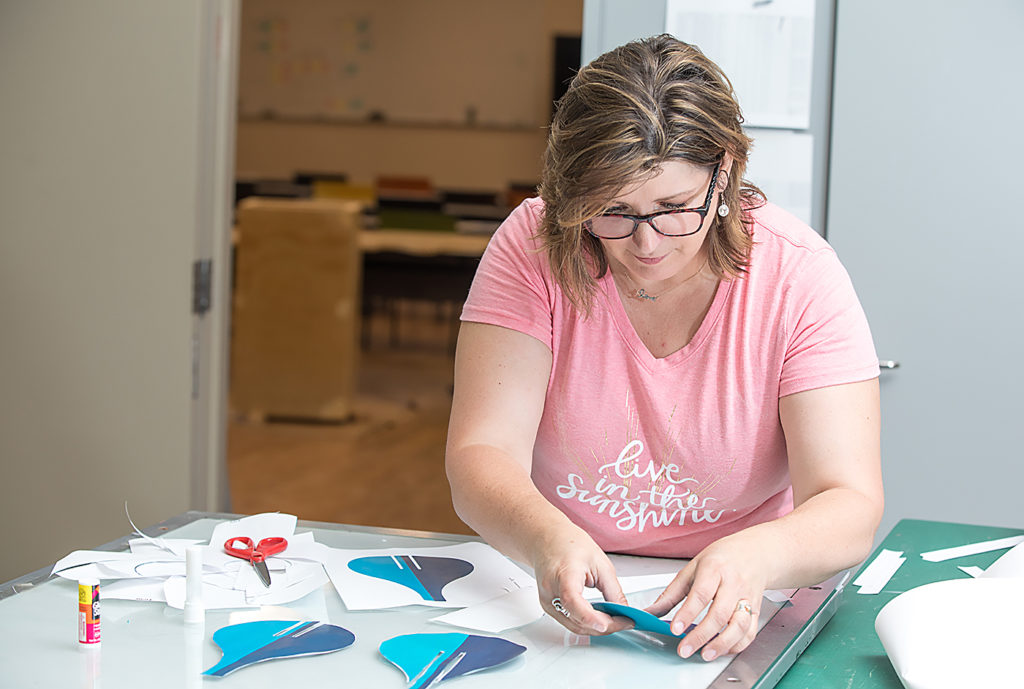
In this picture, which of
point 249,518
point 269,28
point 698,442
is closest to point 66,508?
point 249,518

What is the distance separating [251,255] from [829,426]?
15.0 feet

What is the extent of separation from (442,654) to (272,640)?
0.17m

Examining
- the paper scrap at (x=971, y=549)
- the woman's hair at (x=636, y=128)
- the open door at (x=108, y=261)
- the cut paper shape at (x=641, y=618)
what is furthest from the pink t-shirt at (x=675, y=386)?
the open door at (x=108, y=261)

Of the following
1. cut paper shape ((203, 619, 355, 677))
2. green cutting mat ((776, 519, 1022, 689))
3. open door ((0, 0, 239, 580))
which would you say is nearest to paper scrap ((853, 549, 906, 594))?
green cutting mat ((776, 519, 1022, 689))

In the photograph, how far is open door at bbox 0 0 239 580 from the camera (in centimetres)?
277

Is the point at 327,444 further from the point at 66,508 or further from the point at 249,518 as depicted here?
the point at 249,518

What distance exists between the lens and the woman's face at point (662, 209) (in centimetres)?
121

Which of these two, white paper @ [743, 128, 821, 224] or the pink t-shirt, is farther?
white paper @ [743, 128, 821, 224]

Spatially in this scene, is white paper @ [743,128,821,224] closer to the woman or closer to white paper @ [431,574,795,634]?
the woman

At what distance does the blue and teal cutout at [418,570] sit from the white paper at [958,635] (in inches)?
18.8

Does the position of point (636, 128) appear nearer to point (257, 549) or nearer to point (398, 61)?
point (257, 549)

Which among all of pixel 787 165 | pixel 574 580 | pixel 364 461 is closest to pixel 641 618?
pixel 574 580

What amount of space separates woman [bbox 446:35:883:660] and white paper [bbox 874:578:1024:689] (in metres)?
0.14

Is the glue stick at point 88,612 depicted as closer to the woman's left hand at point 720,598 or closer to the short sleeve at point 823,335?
the woman's left hand at point 720,598
